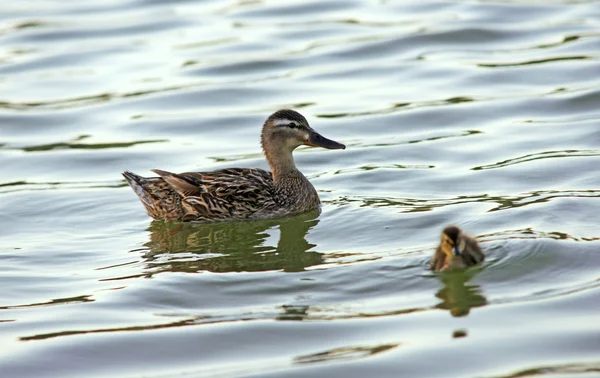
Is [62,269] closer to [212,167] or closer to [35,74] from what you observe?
[212,167]

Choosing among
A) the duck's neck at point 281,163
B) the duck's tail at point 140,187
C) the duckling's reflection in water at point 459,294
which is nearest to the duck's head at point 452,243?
the duckling's reflection in water at point 459,294

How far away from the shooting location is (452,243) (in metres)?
8.78

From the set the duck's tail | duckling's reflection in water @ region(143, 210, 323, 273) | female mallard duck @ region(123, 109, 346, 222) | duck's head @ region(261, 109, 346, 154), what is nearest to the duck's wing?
female mallard duck @ region(123, 109, 346, 222)

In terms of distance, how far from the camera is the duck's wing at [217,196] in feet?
39.0

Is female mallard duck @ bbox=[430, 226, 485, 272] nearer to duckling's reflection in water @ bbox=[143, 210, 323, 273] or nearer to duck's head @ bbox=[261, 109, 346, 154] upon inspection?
duckling's reflection in water @ bbox=[143, 210, 323, 273]

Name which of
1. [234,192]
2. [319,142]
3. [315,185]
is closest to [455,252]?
[234,192]

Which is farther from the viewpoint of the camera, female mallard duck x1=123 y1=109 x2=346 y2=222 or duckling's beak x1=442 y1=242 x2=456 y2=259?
female mallard duck x1=123 y1=109 x2=346 y2=222

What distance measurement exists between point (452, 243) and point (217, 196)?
3678mm

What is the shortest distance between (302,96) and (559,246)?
7734 millimetres

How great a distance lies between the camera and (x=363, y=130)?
48.9ft

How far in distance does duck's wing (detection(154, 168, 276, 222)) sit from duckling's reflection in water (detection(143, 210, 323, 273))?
113 mm

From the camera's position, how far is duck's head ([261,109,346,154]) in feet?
40.3

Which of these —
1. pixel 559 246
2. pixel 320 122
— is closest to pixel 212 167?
pixel 320 122

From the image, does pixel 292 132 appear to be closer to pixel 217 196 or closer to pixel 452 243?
pixel 217 196
